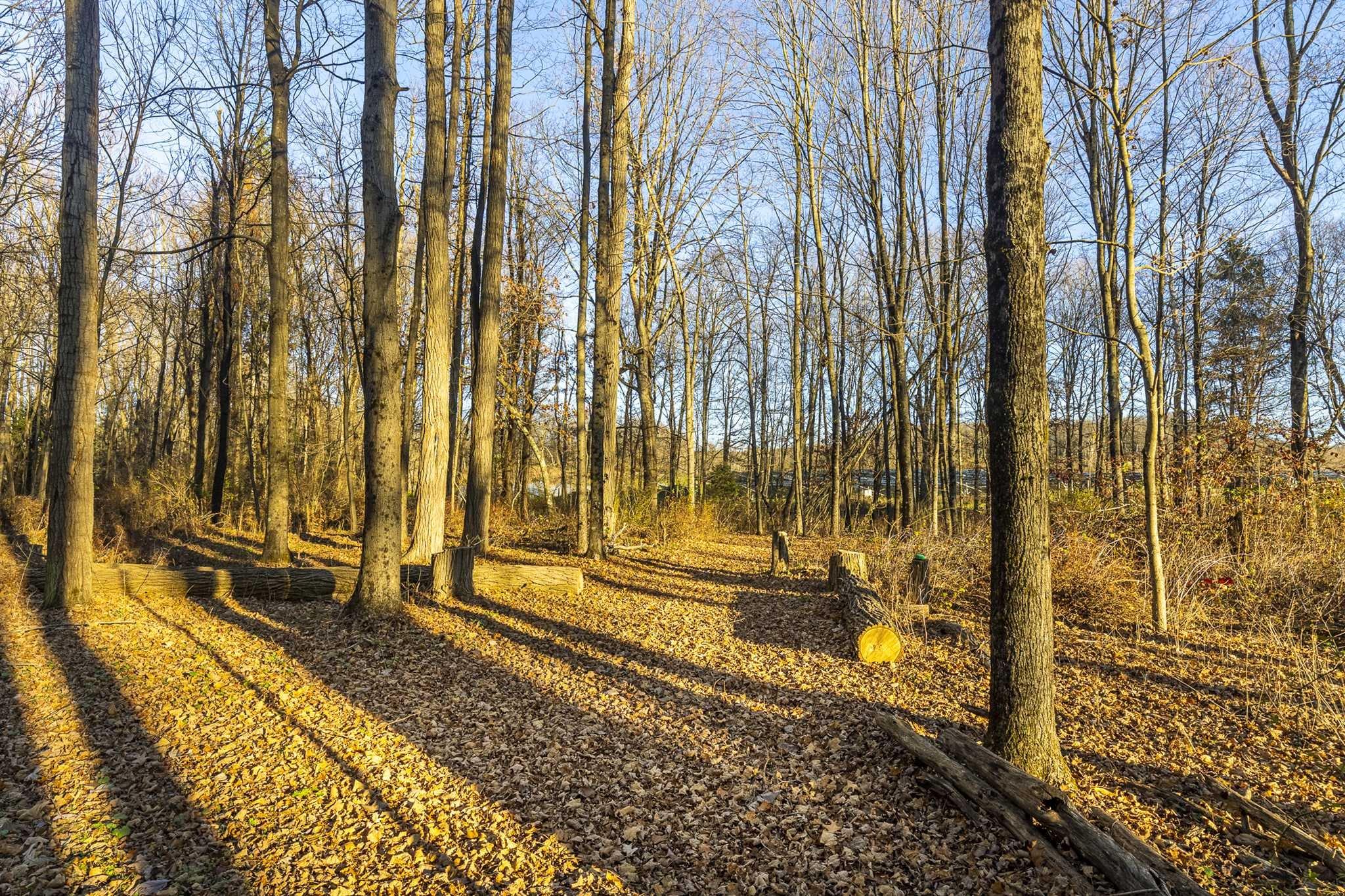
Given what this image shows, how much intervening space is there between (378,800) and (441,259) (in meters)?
7.70

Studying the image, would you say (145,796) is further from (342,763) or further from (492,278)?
(492,278)

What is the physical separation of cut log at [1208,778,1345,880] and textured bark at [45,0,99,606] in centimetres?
992

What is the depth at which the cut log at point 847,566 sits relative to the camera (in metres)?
8.76

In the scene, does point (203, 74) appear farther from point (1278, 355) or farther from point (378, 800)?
point (1278, 355)

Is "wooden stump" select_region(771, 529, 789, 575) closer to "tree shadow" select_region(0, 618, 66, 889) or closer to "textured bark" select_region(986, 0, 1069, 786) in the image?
"textured bark" select_region(986, 0, 1069, 786)

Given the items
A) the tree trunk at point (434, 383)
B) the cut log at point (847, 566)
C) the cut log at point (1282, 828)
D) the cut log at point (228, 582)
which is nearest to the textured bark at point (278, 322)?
the cut log at point (228, 582)

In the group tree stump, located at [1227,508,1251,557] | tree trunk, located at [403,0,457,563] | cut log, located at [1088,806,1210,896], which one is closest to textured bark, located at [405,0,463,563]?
tree trunk, located at [403,0,457,563]

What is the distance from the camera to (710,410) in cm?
3388

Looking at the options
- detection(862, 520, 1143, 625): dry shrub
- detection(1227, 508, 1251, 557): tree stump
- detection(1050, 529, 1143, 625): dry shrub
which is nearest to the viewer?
detection(1050, 529, 1143, 625): dry shrub

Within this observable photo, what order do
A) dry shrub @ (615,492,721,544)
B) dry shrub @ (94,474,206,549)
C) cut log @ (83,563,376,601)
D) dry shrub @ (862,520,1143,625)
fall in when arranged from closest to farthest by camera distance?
dry shrub @ (862,520,1143,625) → cut log @ (83,563,376,601) → dry shrub @ (94,474,206,549) → dry shrub @ (615,492,721,544)

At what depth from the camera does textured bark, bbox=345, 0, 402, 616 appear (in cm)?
682

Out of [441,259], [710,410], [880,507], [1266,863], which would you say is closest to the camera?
[1266,863]

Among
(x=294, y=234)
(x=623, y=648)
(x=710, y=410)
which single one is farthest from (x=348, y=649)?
(x=710, y=410)

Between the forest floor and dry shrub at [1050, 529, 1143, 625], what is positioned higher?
dry shrub at [1050, 529, 1143, 625]
